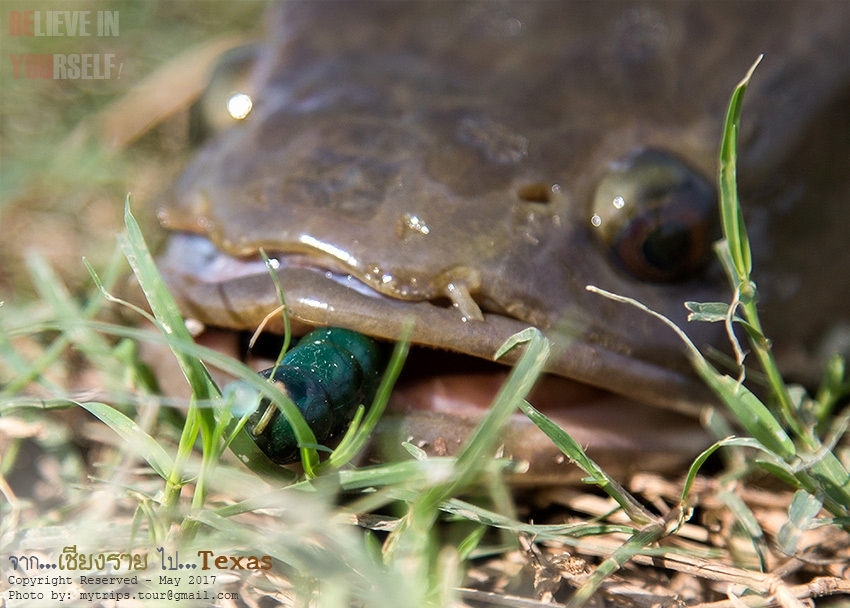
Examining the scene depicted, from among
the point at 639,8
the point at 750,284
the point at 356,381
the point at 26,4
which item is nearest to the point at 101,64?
the point at 26,4

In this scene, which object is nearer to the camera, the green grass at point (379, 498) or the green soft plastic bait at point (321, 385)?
the green grass at point (379, 498)

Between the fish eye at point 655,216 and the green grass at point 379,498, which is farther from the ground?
the fish eye at point 655,216

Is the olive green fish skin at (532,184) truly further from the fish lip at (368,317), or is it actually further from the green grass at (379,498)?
the green grass at (379,498)

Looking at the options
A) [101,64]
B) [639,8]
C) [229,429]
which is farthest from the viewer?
[101,64]

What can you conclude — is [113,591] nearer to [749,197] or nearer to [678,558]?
[678,558]

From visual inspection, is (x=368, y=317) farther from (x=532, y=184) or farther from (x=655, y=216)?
(x=655, y=216)

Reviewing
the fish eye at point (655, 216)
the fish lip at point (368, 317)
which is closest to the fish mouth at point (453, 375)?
the fish lip at point (368, 317)

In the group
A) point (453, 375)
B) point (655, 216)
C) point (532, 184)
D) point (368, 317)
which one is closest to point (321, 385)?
point (368, 317)
